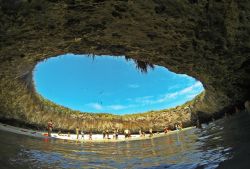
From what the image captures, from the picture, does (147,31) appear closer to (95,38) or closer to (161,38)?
(161,38)

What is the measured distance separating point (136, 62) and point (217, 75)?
145 inches

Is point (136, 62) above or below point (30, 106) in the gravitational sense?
above

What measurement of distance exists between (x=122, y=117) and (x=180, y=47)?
19768 millimetres

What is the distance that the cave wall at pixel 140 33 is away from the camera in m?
8.05

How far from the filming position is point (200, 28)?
9.23 metres

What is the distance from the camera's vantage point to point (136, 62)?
1436cm

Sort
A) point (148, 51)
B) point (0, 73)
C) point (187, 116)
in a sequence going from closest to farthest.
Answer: point (148, 51)
point (0, 73)
point (187, 116)

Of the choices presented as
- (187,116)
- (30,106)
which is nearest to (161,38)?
(30,106)

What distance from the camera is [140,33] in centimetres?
1005

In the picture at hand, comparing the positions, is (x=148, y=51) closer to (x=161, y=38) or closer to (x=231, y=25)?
(x=161, y=38)

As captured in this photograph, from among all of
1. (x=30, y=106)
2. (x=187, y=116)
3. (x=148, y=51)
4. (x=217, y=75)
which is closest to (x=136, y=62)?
(x=148, y=51)

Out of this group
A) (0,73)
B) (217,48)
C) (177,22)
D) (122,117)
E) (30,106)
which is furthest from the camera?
(122,117)

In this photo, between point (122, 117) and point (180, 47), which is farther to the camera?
point (122, 117)

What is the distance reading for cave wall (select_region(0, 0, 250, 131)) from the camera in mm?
8047
